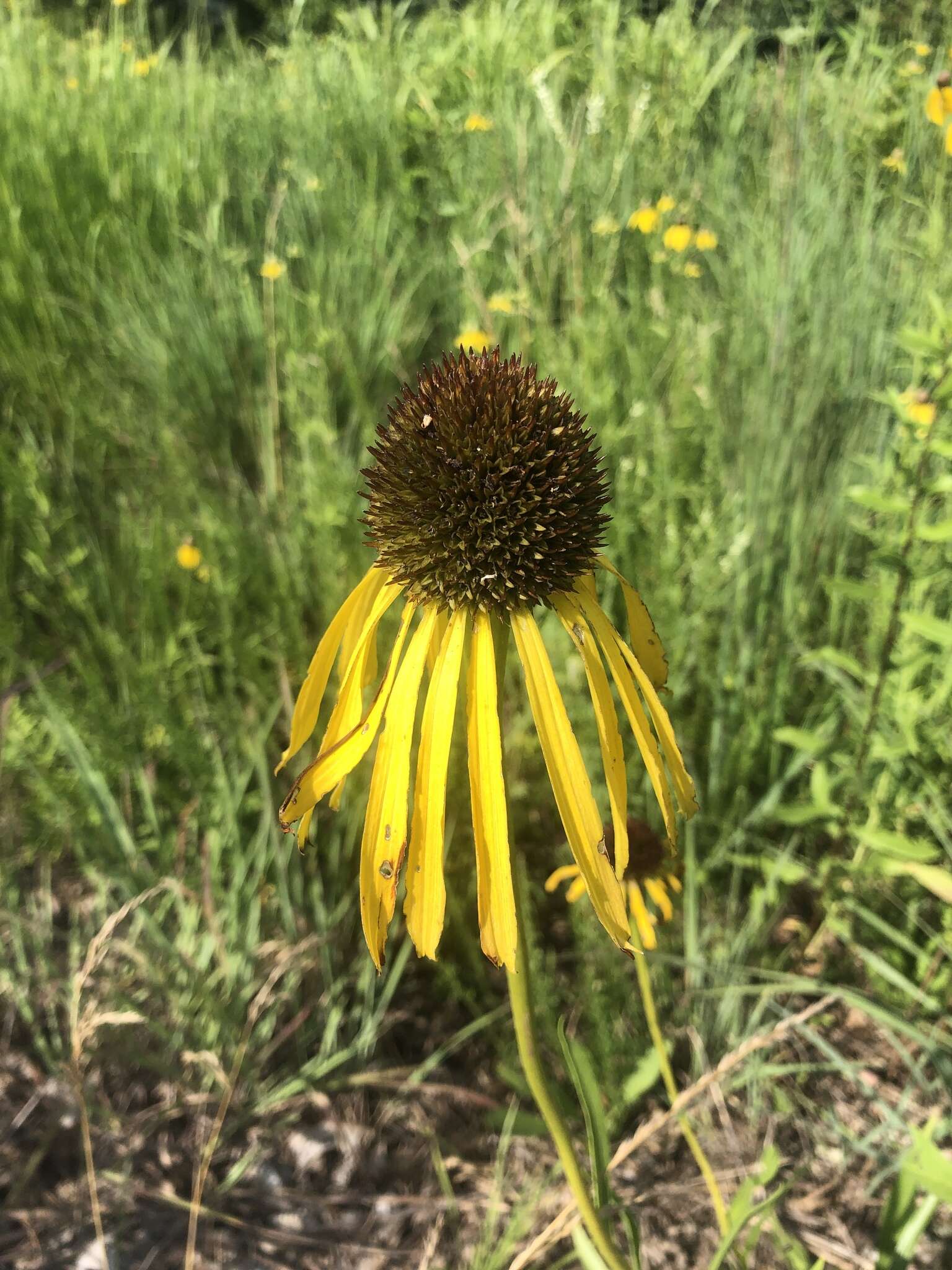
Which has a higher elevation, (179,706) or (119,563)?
(119,563)

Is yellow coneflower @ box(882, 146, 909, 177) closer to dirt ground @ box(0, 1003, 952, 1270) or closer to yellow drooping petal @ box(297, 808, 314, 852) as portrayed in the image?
dirt ground @ box(0, 1003, 952, 1270)

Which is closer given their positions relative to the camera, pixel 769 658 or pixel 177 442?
pixel 769 658

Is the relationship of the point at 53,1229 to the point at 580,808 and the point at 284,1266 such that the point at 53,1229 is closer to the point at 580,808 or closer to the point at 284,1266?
the point at 284,1266

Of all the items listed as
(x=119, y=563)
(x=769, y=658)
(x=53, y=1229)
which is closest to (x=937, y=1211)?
(x=769, y=658)

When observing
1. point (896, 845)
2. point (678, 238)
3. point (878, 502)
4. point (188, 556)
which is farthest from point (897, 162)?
point (188, 556)

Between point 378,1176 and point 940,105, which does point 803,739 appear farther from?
point 940,105
